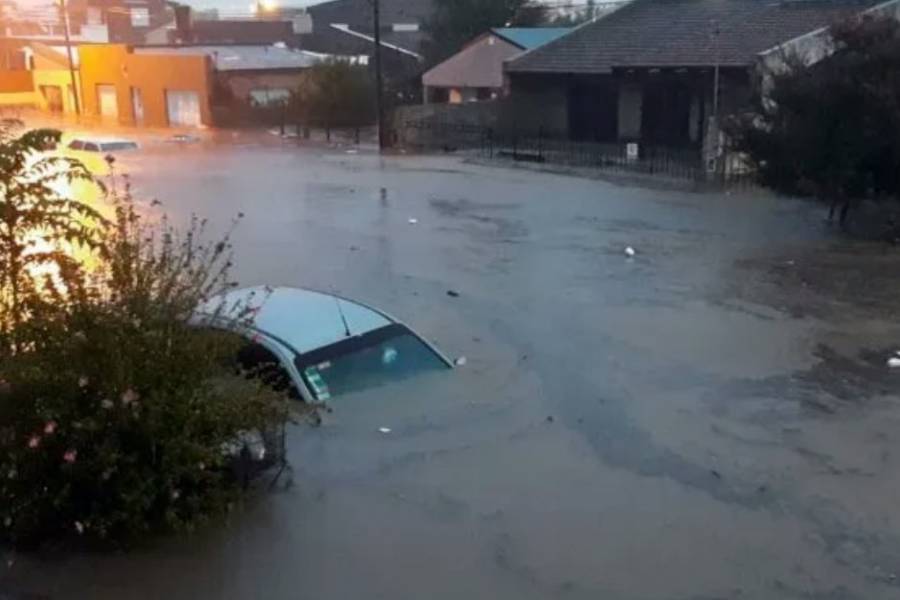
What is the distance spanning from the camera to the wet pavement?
8570 millimetres

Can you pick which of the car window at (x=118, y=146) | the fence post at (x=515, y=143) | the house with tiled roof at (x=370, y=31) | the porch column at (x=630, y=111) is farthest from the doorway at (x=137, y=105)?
the porch column at (x=630, y=111)

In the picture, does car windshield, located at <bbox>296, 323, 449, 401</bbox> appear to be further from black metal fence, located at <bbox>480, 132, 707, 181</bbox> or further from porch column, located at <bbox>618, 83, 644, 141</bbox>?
porch column, located at <bbox>618, 83, 644, 141</bbox>

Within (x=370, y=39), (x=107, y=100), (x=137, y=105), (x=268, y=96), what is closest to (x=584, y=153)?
(x=268, y=96)

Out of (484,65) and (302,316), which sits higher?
(484,65)

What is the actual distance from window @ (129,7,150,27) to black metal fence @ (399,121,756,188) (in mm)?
49520

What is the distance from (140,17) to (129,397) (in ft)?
275

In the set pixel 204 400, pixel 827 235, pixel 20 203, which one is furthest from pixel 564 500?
pixel 827 235

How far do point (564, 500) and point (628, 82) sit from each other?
27.1m

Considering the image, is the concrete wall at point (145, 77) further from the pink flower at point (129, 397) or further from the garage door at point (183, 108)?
the pink flower at point (129, 397)

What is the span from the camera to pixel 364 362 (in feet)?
37.5

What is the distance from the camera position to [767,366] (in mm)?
13648

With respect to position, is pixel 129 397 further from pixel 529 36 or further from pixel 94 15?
pixel 94 15

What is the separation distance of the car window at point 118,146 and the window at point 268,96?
9712 millimetres

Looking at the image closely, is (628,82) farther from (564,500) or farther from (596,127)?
(564,500)
